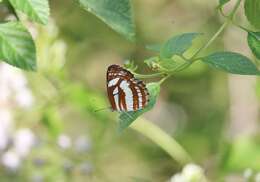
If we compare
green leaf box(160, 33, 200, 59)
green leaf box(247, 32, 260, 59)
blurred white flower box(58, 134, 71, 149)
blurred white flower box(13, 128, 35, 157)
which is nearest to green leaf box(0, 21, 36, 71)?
green leaf box(160, 33, 200, 59)

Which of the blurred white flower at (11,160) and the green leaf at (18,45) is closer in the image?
the green leaf at (18,45)

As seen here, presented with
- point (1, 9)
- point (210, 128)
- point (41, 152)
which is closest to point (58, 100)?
point (41, 152)

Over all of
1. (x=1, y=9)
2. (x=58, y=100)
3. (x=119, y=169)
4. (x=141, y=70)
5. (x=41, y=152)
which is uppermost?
(x=1, y=9)

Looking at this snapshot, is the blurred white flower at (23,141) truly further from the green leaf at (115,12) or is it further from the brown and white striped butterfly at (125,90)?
the green leaf at (115,12)

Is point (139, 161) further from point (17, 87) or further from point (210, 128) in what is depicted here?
point (17, 87)

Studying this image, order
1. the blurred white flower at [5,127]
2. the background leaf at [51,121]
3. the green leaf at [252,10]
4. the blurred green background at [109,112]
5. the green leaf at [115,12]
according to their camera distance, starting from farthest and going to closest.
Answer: the blurred white flower at [5,127] → the background leaf at [51,121] → the blurred green background at [109,112] → the green leaf at [252,10] → the green leaf at [115,12]

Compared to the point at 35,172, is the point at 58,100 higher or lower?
higher

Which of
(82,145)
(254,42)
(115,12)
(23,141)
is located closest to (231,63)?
(254,42)

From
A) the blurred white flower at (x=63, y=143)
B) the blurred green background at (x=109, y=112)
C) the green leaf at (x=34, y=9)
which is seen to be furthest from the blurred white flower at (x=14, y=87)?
the green leaf at (x=34, y=9)
